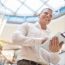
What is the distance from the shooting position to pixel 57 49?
97 centimetres

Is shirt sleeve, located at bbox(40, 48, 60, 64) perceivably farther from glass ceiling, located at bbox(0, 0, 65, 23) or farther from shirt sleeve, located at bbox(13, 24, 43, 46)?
glass ceiling, located at bbox(0, 0, 65, 23)

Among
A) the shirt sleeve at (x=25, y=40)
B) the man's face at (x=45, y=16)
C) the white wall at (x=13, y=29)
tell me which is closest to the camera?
the shirt sleeve at (x=25, y=40)

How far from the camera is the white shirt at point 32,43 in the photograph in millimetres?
906

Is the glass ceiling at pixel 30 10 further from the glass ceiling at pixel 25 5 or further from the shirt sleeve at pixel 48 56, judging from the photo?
the shirt sleeve at pixel 48 56

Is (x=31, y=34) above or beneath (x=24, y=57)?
above

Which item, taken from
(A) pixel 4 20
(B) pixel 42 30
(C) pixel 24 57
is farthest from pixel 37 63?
(A) pixel 4 20

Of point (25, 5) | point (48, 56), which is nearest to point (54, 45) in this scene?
point (48, 56)

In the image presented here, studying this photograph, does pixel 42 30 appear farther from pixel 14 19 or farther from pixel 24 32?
pixel 14 19

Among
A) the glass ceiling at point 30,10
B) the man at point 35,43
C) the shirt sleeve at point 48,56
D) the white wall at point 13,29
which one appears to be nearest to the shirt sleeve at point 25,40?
the man at point 35,43

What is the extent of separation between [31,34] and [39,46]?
76mm

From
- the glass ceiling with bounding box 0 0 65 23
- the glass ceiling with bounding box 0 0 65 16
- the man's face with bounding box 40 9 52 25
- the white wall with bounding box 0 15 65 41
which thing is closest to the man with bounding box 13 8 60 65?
the man's face with bounding box 40 9 52 25

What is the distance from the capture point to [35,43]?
2.97ft

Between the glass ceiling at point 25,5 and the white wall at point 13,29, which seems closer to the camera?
the white wall at point 13,29

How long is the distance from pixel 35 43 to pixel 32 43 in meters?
0.01
